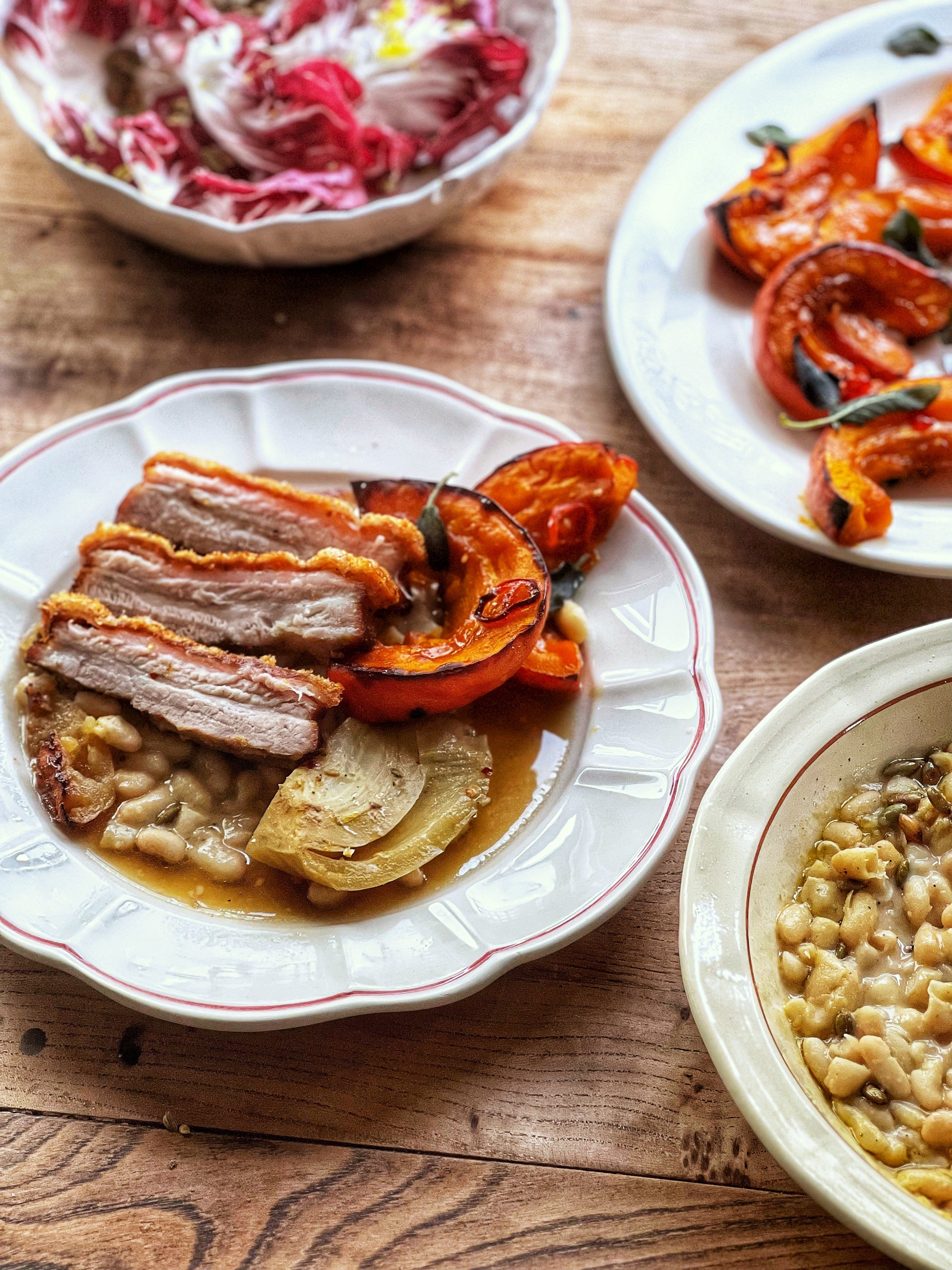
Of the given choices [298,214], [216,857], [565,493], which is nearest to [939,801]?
[565,493]

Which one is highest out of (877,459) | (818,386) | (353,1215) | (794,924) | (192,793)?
(818,386)

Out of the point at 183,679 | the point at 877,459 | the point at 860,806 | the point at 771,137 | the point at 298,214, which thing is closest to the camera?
the point at 860,806

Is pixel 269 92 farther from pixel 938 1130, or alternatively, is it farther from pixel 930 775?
pixel 938 1130

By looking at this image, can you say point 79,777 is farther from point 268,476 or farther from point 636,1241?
point 636,1241

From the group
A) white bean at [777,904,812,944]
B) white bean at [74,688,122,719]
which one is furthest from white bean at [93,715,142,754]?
white bean at [777,904,812,944]

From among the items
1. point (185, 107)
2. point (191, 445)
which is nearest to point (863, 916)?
point (191, 445)

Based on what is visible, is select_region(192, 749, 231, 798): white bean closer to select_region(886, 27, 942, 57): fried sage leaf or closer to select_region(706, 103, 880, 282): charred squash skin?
select_region(706, 103, 880, 282): charred squash skin
